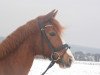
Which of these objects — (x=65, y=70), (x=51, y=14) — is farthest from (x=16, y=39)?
(x=65, y=70)

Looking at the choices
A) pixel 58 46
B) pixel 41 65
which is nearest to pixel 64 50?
pixel 58 46

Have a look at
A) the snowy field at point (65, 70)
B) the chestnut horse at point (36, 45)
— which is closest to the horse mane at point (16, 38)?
the chestnut horse at point (36, 45)

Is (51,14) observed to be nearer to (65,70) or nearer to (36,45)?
(36,45)

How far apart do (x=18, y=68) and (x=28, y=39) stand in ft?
1.71

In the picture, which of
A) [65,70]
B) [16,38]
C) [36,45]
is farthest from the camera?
[65,70]

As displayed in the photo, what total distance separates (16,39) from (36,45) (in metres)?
0.37

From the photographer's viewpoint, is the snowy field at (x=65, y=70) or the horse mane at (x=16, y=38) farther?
the snowy field at (x=65, y=70)

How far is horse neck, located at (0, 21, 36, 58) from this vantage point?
5.88 meters

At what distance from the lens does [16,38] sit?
5930 mm

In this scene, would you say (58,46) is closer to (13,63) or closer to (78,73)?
(13,63)

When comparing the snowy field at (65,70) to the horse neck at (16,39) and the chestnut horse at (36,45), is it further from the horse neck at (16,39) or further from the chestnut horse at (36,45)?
the horse neck at (16,39)

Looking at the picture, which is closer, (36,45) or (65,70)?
(36,45)

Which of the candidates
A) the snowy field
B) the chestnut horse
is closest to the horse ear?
the chestnut horse

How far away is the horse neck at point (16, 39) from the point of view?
19.3ft
